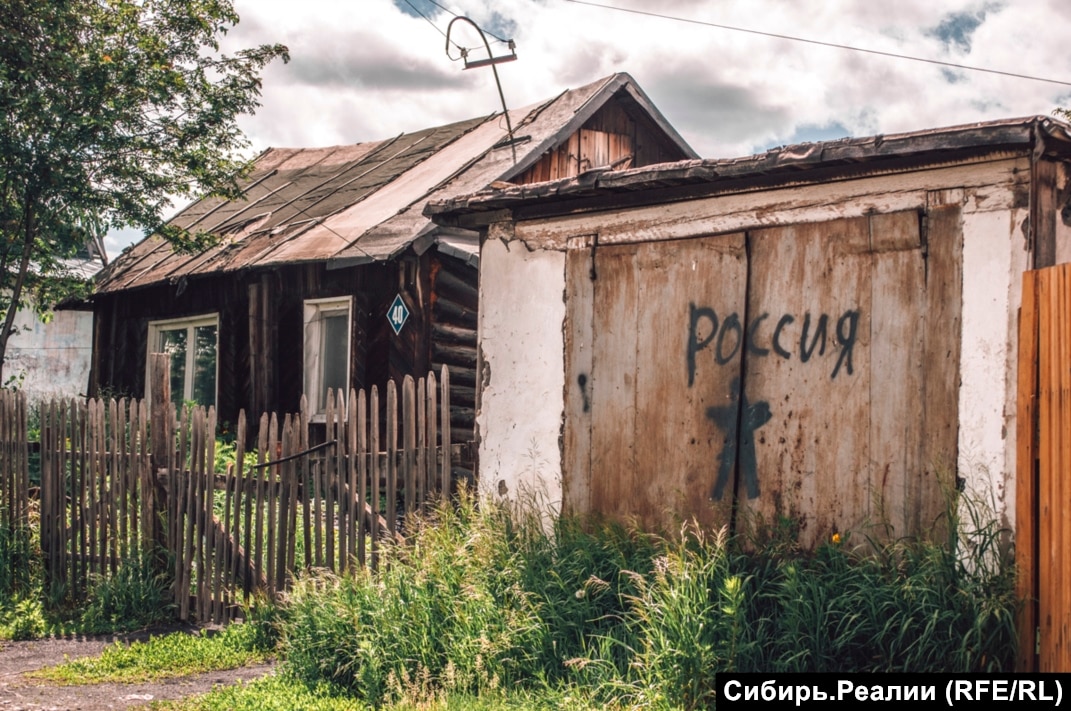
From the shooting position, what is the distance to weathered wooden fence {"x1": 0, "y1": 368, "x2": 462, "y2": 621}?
7.02 meters

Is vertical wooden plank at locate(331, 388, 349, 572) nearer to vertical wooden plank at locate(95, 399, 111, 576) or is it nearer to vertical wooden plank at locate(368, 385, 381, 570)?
vertical wooden plank at locate(368, 385, 381, 570)

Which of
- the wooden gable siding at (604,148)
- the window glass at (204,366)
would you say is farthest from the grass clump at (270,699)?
the window glass at (204,366)

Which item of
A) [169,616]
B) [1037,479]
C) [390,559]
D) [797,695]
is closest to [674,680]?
[797,695]

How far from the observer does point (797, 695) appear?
185 inches

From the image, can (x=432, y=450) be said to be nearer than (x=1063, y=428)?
No

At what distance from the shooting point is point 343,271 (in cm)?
1283

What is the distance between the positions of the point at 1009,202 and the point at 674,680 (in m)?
2.73

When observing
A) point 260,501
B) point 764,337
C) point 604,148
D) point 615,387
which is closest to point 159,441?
point 260,501

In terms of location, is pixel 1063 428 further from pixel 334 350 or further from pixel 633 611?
pixel 334 350

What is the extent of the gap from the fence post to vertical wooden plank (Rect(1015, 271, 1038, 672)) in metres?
5.81

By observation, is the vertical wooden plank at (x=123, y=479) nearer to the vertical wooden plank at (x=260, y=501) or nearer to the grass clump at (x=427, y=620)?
the vertical wooden plank at (x=260, y=501)

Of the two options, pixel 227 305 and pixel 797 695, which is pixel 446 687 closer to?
pixel 797 695

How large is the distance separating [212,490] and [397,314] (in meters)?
4.72

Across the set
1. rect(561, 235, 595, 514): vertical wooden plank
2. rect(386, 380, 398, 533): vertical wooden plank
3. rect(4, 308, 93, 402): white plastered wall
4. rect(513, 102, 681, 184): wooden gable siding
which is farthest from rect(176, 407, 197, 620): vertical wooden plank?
rect(4, 308, 93, 402): white plastered wall
